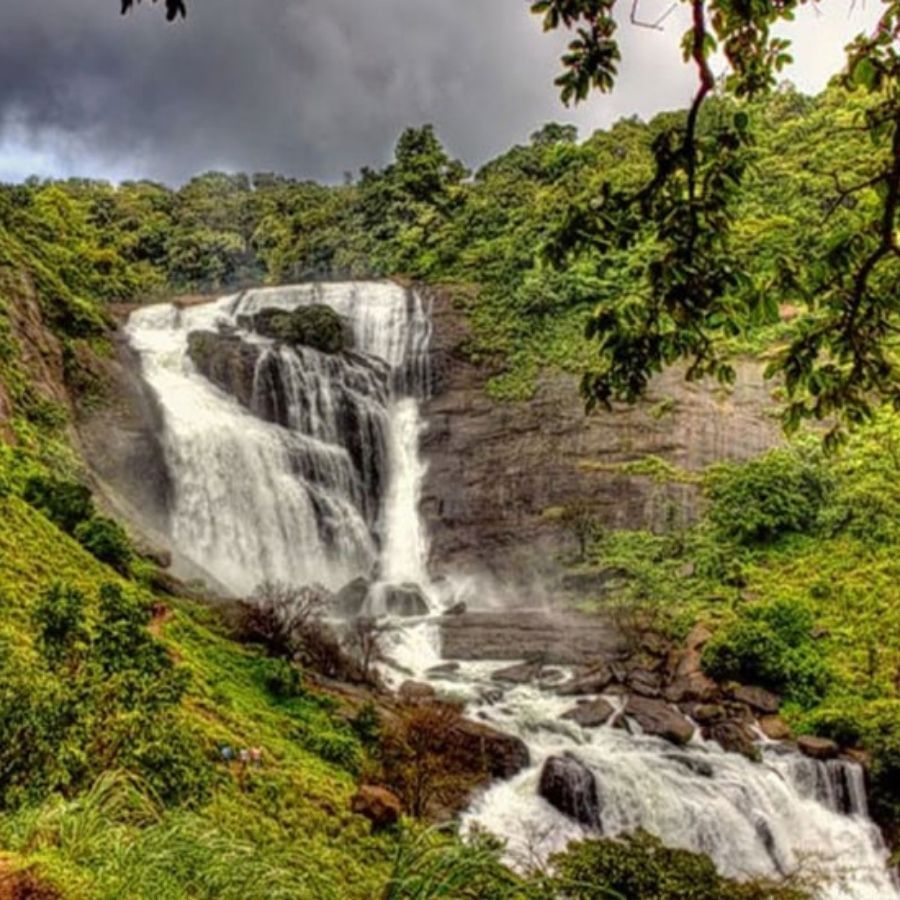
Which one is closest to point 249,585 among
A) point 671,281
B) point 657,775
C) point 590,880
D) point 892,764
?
point 657,775

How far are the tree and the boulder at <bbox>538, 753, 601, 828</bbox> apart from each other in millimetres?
8685

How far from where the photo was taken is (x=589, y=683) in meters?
15.5

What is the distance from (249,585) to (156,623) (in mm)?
9534

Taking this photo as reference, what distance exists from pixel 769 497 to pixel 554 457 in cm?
647

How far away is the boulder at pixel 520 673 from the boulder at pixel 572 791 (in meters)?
4.49

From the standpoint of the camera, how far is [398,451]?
26.9 metres

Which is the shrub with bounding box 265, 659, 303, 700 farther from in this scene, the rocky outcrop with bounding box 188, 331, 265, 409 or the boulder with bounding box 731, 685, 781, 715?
the rocky outcrop with bounding box 188, 331, 265, 409

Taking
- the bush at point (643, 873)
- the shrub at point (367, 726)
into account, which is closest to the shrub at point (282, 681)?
the shrub at point (367, 726)

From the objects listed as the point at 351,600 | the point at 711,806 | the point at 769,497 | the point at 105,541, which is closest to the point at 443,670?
the point at 351,600

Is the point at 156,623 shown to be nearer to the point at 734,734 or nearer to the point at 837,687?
the point at 734,734

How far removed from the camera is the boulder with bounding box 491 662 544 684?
16.0 m

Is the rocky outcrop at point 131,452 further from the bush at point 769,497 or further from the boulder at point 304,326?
the bush at point 769,497

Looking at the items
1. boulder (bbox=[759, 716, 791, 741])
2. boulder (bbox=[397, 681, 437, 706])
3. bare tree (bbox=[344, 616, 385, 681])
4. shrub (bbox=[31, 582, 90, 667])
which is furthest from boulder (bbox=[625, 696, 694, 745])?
shrub (bbox=[31, 582, 90, 667])

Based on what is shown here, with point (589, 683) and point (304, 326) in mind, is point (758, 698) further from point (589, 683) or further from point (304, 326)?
point (304, 326)
